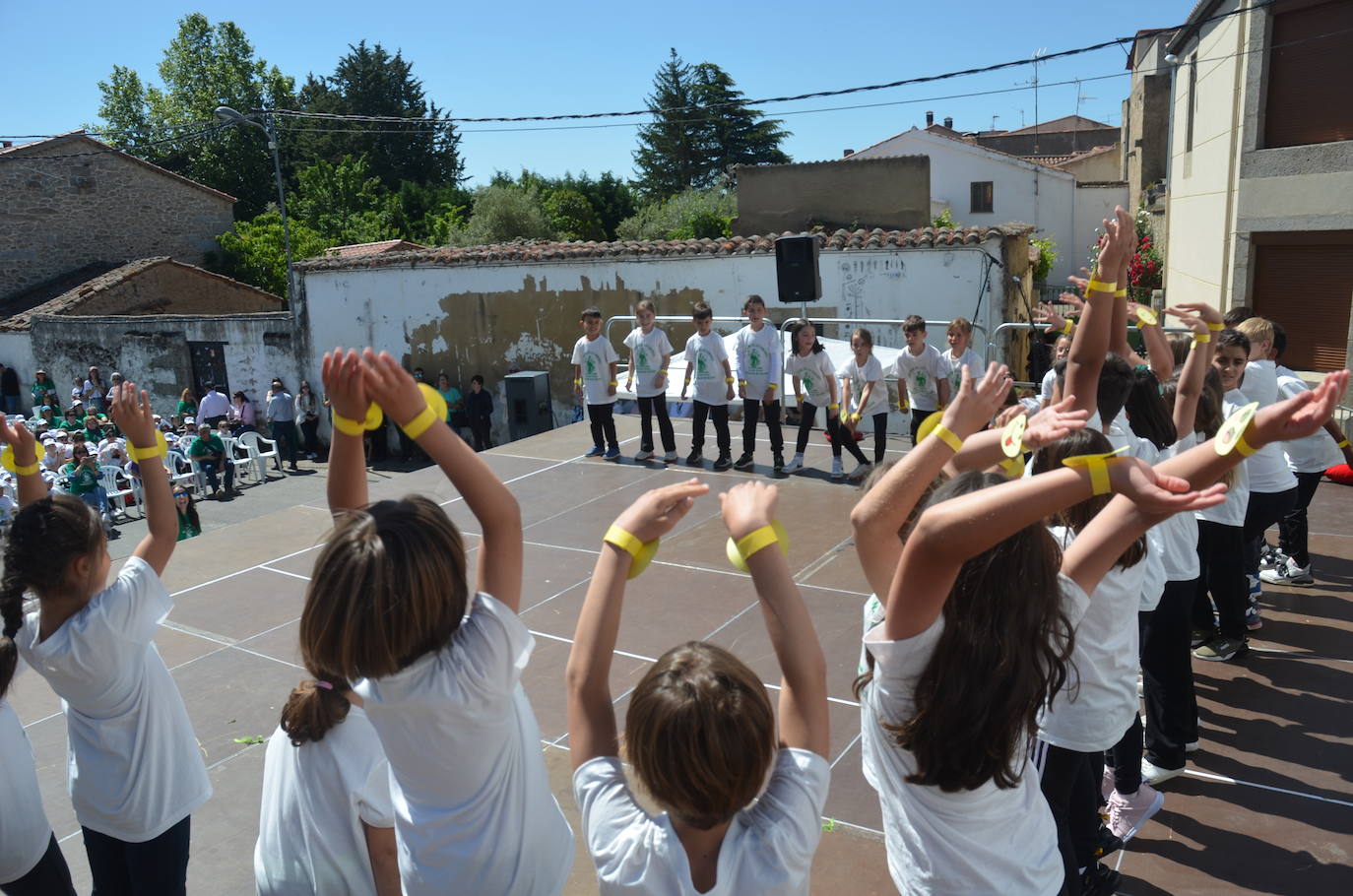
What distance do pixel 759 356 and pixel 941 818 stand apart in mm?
7319

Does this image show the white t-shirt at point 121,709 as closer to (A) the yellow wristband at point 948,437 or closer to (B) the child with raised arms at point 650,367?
(A) the yellow wristband at point 948,437

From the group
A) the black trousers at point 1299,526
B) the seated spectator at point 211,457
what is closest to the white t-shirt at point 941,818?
the black trousers at point 1299,526

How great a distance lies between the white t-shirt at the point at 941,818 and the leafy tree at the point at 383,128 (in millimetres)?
49904

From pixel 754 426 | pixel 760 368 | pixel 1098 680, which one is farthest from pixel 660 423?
pixel 1098 680

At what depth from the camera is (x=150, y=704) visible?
96.8 inches

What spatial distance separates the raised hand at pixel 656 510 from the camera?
1.74 m

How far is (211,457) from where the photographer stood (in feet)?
45.9

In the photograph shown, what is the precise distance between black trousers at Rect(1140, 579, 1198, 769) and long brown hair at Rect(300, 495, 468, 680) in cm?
283

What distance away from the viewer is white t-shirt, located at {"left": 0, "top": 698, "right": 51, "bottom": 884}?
8.16ft

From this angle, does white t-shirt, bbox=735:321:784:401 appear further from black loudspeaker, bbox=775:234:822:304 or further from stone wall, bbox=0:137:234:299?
stone wall, bbox=0:137:234:299

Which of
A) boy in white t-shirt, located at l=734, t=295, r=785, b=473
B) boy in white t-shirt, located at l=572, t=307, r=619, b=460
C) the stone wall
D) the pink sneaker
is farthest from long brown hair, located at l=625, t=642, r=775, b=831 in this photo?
the stone wall

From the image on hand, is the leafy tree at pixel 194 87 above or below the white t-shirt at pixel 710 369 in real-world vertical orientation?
above

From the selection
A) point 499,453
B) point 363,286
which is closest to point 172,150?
point 363,286

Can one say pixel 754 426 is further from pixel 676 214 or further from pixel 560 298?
pixel 676 214
